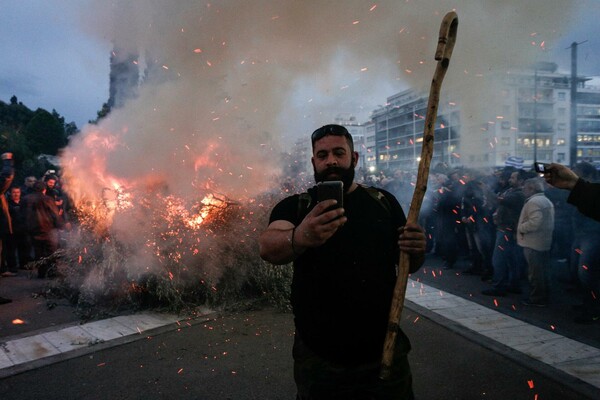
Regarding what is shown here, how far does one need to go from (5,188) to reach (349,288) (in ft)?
23.7

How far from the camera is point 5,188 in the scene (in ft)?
21.7

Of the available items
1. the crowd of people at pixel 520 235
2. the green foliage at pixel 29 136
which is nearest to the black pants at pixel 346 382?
the crowd of people at pixel 520 235

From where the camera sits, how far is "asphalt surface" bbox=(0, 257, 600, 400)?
3287 millimetres

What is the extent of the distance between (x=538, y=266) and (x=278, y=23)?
5.41 m

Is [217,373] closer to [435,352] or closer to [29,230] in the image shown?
[435,352]

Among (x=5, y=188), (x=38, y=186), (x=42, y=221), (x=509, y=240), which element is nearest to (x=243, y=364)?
(x=509, y=240)

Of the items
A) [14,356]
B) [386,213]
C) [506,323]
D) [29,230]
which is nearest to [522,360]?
[506,323]

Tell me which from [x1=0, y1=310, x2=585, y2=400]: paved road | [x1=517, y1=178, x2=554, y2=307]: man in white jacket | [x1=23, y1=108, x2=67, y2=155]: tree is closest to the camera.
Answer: [x1=0, y1=310, x2=585, y2=400]: paved road

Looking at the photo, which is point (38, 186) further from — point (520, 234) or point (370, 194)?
point (520, 234)

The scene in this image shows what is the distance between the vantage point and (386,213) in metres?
1.95

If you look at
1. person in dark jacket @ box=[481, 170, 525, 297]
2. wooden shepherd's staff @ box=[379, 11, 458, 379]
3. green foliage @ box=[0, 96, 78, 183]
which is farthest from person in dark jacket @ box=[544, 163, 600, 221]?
green foliage @ box=[0, 96, 78, 183]

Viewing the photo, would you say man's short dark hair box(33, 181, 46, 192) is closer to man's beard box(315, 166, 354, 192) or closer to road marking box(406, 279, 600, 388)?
road marking box(406, 279, 600, 388)

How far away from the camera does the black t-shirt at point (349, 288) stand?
178 cm

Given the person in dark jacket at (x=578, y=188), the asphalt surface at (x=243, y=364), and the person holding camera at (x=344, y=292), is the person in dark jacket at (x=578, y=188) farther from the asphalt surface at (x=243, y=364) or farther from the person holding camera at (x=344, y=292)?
the asphalt surface at (x=243, y=364)
